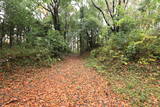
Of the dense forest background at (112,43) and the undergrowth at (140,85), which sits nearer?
the undergrowth at (140,85)

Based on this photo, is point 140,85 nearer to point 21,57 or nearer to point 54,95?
point 54,95

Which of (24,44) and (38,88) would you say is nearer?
(38,88)

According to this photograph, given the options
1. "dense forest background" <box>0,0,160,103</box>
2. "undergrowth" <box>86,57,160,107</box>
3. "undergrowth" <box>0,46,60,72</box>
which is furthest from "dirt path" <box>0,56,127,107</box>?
"undergrowth" <box>0,46,60,72</box>

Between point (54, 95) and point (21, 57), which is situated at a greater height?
point (21, 57)

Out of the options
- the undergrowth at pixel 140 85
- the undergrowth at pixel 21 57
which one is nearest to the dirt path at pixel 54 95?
the undergrowth at pixel 140 85

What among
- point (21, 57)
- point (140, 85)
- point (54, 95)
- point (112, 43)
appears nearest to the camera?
point (54, 95)

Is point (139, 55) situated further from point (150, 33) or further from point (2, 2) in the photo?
point (2, 2)

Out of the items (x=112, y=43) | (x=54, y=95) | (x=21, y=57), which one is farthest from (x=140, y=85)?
(x=21, y=57)

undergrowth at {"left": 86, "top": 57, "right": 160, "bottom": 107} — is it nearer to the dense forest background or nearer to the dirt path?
the dense forest background

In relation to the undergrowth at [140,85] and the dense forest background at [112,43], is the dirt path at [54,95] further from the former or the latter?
the dense forest background at [112,43]

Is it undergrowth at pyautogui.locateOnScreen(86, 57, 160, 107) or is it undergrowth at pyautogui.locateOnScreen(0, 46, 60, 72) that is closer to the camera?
undergrowth at pyautogui.locateOnScreen(86, 57, 160, 107)

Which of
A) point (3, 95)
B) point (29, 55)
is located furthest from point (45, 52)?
point (3, 95)

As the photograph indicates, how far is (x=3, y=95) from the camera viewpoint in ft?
11.1

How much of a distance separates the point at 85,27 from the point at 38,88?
13.1m
